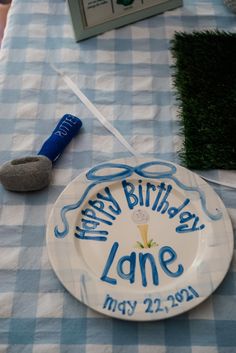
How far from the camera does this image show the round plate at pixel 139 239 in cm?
57

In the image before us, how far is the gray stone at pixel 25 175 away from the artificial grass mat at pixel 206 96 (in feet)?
0.81

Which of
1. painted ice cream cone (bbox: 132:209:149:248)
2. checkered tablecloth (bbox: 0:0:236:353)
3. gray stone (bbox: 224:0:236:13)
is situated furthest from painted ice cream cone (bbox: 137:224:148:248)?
gray stone (bbox: 224:0:236:13)

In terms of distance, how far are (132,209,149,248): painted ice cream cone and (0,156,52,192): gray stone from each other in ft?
0.53

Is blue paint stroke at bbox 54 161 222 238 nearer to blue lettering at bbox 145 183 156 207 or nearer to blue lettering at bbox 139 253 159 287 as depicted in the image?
blue lettering at bbox 145 183 156 207

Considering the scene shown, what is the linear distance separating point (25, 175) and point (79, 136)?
138mm

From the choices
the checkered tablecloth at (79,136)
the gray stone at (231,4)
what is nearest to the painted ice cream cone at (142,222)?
the checkered tablecloth at (79,136)

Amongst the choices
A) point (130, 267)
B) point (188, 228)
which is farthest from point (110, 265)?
point (188, 228)

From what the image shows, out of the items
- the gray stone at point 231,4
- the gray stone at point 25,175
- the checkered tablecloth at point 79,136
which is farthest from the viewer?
the gray stone at point 231,4

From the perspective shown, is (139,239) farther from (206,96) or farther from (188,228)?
(206,96)

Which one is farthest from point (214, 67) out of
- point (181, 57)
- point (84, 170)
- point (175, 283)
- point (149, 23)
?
point (175, 283)

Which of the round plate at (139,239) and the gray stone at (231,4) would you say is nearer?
the round plate at (139,239)

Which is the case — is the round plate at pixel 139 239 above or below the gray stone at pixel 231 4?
below

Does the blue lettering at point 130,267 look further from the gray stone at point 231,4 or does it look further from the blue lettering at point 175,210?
the gray stone at point 231,4

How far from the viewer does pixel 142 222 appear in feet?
2.09
